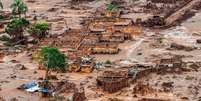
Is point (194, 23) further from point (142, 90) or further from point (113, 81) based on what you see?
point (142, 90)

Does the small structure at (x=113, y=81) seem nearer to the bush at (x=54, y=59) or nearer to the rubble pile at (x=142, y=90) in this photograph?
the rubble pile at (x=142, y=90)

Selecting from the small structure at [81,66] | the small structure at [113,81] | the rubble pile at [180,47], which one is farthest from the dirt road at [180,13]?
the small structure at [113,81]

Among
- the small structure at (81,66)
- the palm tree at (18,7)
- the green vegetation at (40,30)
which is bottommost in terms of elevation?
the small structure at (81,66)

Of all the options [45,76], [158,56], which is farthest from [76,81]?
[158,56]

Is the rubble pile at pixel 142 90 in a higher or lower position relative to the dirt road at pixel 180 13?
lower

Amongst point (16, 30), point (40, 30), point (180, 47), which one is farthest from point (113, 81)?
point (16, 30)

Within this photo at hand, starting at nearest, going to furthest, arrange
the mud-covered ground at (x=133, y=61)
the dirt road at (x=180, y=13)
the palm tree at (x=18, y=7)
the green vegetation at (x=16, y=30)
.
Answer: the mud-covered ground at (x=133, y=61)
the green vegetation at (x=16, y=30)
the palm tree at (x=18, y=7)
the dirt road at (x=180, y=13)

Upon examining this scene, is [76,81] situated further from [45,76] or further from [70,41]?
[70,41]
